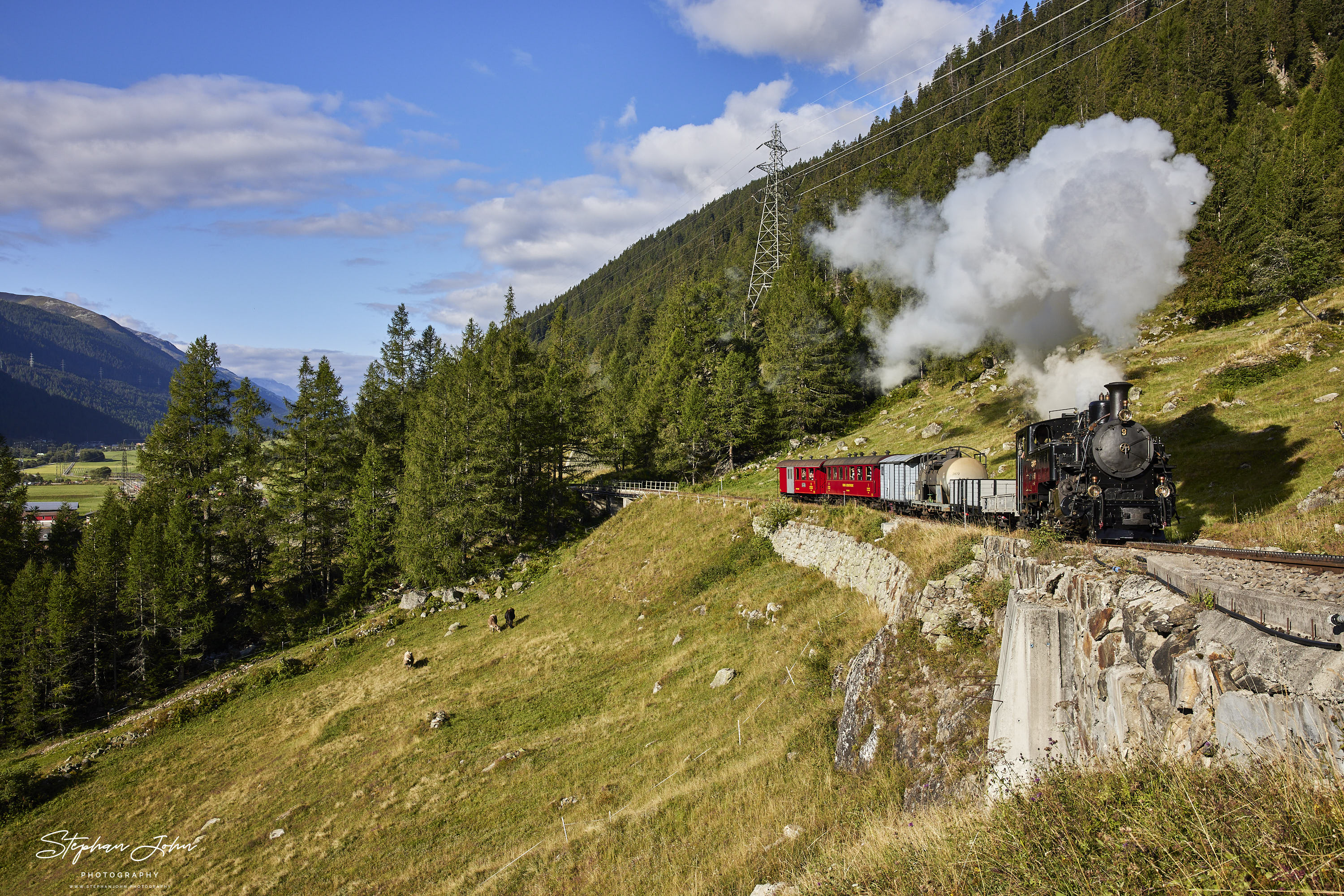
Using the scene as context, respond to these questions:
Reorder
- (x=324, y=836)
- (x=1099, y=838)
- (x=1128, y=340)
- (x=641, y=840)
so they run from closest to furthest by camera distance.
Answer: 1. (x=1099, y=838)
2. (x=641, y=840)
3. (x=324, y=836)
4. (x=1128, y=340)

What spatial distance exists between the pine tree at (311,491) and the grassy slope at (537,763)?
10.2 m

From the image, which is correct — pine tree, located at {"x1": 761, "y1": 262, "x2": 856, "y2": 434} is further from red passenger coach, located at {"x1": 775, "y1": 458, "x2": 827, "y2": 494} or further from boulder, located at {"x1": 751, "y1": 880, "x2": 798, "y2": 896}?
boulder, located at {"x1": 751, "y1": 880, "x2": 798, "y2": 896}

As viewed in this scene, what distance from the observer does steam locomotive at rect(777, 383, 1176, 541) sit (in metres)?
15.7

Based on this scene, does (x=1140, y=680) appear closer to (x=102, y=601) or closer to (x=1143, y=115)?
(x=102, y=601)

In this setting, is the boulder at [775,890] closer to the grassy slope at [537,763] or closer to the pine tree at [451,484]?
the grassy slope at [537,763]

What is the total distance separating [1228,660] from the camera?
551cm

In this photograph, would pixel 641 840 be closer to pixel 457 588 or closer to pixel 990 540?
pixel 990 540

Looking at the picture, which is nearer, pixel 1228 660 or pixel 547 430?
pixel 1228 660

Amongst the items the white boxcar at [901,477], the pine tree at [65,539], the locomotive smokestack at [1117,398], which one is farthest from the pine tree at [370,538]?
the locomotive smokestack at [1117,398]

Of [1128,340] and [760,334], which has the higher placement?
[760,334]

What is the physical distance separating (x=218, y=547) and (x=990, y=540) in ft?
139

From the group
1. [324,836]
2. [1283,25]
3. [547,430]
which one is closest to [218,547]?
[547,430]

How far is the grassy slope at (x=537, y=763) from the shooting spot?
11391 mm

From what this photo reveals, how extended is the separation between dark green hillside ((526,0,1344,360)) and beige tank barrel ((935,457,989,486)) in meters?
28.8
